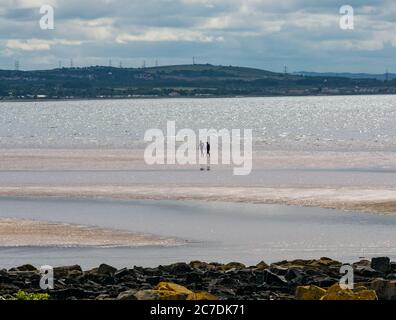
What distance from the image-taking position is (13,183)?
188 ft

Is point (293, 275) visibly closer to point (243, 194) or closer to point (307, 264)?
point (307, 264)

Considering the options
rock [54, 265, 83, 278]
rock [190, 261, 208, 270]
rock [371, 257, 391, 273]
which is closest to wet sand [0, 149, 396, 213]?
rock [190, 261, 208, 270]

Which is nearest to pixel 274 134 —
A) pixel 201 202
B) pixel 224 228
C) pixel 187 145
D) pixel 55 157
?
pixel 187 145

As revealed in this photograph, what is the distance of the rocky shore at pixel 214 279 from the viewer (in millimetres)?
22828

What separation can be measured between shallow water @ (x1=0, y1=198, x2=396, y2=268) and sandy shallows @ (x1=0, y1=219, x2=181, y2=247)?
2.90 ft

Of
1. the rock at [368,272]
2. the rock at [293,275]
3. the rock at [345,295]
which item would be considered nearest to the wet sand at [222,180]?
the rock at [368,272]

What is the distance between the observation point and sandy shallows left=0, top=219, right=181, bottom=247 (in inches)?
1372

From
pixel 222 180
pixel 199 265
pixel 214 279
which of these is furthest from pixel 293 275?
pixel 222 180

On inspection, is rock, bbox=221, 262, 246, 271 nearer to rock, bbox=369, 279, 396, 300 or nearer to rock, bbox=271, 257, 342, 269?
rock, bbox=271, 257, 342, 269

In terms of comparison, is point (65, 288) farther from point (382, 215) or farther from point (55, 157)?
point (55, 157)

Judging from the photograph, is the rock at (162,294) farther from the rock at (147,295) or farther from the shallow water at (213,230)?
the shallow water at (213,230)

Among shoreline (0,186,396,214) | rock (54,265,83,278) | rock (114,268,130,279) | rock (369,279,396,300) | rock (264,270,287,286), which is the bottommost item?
shoreline (0,186,396,214)

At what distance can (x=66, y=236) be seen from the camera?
119ft

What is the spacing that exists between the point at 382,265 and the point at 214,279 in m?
4.28
